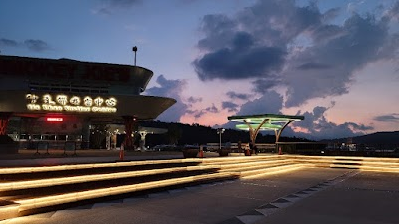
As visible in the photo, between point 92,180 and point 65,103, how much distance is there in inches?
952

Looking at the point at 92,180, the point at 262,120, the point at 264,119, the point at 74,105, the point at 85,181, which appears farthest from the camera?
the point at 262,120

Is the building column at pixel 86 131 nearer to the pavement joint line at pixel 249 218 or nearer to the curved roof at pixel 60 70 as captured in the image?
the curved roof at pixel 60 70

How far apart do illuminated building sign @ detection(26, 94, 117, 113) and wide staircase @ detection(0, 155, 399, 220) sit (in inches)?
756

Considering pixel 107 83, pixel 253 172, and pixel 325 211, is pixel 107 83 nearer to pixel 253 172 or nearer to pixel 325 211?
pixel 253 172

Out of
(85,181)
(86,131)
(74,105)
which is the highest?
(74,105)

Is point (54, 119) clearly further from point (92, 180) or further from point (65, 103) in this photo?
point (92, 180)

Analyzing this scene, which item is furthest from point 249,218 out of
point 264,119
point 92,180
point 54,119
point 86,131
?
point 86,131

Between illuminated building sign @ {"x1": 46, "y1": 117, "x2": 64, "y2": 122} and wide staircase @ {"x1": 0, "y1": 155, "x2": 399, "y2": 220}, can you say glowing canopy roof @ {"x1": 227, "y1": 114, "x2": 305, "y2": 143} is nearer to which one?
illuminated building sign @ {"x1": 46, "y1": 117, "x2": 64, "y2": 122}

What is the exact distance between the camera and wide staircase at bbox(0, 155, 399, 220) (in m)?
8.44

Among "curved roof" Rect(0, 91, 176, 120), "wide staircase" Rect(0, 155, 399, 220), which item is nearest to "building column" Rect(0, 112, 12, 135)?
"curved roof" Rect(0, 91, 176, 120)

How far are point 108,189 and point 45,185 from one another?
77.0 inches

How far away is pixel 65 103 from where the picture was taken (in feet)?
106

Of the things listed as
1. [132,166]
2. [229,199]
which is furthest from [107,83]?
[229,199]

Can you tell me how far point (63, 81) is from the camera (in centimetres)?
3775
